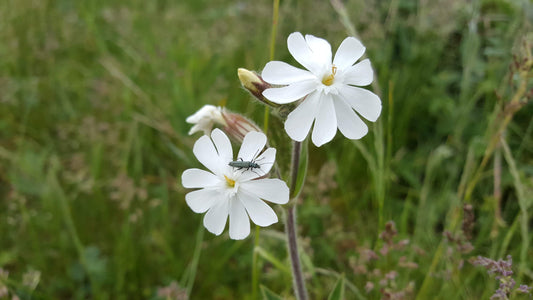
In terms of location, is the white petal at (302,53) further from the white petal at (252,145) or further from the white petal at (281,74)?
the white petal at (252,145)

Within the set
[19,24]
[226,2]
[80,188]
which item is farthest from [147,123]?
[226,2]

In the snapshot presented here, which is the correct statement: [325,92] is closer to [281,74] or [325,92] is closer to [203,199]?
[281,74]

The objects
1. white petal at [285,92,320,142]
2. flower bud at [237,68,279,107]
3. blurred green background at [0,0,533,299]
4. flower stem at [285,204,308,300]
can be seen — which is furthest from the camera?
blurred green background at [0,0,533,299]

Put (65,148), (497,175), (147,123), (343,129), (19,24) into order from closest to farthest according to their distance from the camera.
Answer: (343,129) < (497,175) < (147,123) < (65,148) < (19,24)

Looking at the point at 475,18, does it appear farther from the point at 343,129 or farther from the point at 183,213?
the point at 183,213

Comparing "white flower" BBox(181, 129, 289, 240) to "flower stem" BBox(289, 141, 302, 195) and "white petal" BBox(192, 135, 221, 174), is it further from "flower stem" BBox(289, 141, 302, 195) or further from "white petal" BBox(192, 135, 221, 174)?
"flower stem" BBox(289, 141, 302, 195)

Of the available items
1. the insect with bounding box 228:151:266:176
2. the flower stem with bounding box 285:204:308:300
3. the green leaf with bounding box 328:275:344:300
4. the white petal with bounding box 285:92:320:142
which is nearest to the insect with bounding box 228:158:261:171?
the insect with bounding box 228:151:266:176

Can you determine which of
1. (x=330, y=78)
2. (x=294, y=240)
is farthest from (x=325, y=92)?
(x=294, y=240)

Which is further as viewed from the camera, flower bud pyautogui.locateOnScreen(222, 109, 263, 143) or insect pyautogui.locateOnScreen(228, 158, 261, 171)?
flower bud pyautogui.locateOnScreen(222, 109, 263, 143)
